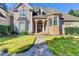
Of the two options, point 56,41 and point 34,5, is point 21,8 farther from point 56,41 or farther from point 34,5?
point 56,41

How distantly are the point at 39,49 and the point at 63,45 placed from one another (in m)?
0.42

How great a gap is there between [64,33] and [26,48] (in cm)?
71

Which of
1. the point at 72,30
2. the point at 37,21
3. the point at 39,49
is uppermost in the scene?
the point at 37,21

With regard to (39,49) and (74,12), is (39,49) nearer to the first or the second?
(39,49)

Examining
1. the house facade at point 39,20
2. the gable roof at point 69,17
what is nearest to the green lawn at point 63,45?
the house facade at point 39,20

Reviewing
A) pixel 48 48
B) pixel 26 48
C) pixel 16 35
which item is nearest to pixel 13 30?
pixel 16 35

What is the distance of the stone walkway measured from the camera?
4.02 m

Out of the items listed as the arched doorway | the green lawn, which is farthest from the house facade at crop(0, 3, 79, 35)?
the green lawn

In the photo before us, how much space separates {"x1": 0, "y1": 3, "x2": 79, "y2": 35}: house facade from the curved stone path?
163 millimetres

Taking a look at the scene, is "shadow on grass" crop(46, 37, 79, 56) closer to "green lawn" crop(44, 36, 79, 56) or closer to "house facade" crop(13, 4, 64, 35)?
"green lawn" crop(44, 36, 79, 56)

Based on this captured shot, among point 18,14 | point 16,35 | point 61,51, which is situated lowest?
point 61,51

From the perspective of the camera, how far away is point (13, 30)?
4.08m

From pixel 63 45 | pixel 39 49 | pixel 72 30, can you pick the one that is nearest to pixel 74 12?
pixel 72 30

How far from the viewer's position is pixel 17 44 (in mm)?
4074
